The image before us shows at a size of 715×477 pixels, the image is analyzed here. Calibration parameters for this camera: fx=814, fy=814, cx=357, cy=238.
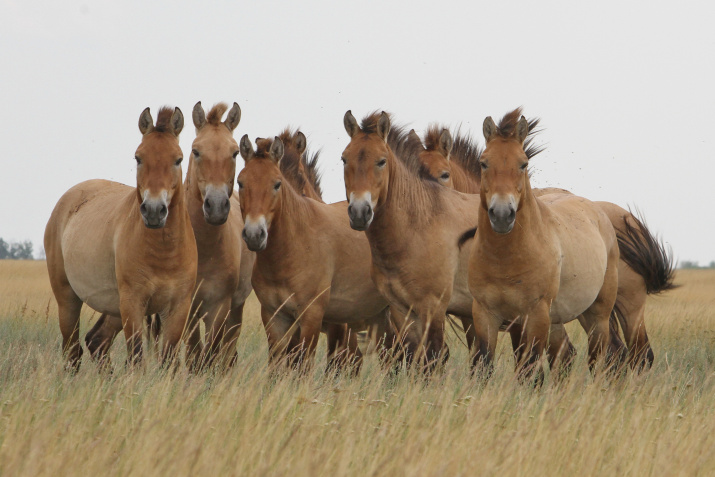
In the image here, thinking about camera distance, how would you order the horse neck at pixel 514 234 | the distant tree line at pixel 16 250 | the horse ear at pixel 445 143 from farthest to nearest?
1. the distant tree line at pixel 16 250
2. the horse ear at pixel 445 143
3. the horse neck at pixel 514 234

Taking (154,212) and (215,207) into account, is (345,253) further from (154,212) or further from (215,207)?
(154,212)

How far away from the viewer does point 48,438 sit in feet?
12.1

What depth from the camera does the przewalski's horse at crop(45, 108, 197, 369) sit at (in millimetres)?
6176

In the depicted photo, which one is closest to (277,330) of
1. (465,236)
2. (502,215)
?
(465,236)

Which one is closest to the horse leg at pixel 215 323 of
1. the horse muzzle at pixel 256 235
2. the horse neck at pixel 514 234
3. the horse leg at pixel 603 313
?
the horse muzzle at pixel 256 235

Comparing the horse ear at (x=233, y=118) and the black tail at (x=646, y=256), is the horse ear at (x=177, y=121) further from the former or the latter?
the black tail at (x=646, y=256)

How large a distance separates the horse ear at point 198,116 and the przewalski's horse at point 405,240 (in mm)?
1268

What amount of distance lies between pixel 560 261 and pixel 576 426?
235 cm

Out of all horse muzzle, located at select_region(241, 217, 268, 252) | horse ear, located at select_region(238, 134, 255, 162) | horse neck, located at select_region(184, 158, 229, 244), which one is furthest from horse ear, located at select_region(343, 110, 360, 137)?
horse neck, located at select_region(184, 158, 229, 244)

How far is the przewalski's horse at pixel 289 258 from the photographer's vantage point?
663cm

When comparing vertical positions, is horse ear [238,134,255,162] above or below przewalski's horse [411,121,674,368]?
above

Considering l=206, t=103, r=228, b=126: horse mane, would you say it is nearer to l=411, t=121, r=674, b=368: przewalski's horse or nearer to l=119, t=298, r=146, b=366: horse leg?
l=119, t=298, r=146, b=366: horse leg

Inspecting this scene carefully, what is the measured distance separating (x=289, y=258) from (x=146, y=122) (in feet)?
5.31

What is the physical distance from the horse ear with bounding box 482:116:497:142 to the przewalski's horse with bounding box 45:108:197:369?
239cm
